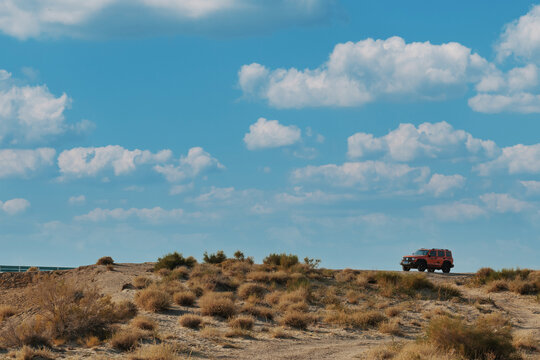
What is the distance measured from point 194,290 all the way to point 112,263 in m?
17.5

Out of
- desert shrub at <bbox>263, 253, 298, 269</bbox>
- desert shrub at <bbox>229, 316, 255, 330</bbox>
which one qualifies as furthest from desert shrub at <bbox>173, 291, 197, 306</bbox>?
desert shrub at <bbox>263, 253, 298, 269</bbox>

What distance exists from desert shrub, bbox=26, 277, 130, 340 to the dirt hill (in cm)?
4

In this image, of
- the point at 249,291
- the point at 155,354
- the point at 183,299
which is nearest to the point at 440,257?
the point at 249,291

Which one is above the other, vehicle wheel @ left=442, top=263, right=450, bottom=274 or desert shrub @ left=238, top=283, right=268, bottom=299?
vehicle wheel @ left=442, top=263, right=450, bottom=274

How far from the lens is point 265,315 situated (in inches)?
987

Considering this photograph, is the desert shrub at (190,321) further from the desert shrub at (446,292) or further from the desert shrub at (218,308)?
the desert shrub at (446,292)

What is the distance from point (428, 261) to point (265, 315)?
21.8m

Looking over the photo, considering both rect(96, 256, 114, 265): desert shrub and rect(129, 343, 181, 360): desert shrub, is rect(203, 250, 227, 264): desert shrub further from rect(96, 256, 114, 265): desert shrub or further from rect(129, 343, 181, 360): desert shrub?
rect(129, 343, 181, 360): desert shrub

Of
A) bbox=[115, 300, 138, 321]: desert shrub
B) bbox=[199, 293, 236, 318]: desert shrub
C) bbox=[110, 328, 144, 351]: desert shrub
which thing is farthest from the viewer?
bbox=[199, 293, 236, 318]: desert shrub

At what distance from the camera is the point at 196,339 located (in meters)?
20.3

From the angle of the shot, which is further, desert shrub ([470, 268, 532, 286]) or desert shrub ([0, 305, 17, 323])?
desert shrub ([470, 268, 532, 286])

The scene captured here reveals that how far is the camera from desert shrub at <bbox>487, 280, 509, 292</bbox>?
36119 mm

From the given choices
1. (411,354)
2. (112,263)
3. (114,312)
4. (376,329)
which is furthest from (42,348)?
(112,263)

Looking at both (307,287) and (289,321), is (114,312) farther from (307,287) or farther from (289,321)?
(307,287)
